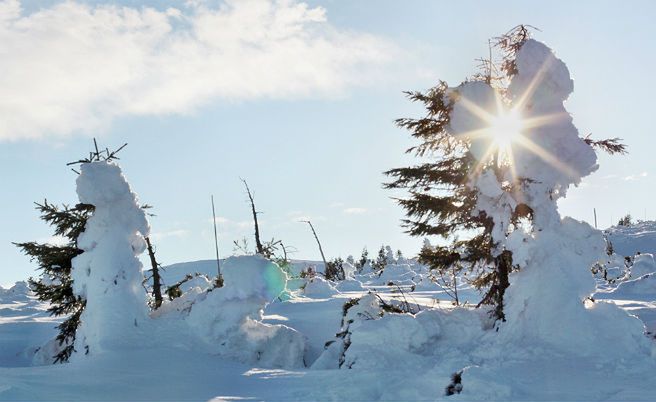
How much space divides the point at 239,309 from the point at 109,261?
3.38 m

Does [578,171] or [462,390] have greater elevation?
[578,171]

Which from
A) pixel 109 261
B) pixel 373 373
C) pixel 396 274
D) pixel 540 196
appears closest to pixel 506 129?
pixel 540 196

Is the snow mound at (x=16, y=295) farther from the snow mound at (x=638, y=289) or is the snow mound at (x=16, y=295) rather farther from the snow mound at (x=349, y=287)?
the snow mound at (x=638, y=289)

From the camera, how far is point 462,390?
27.6 ft

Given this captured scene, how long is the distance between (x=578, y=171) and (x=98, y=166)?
1123cm

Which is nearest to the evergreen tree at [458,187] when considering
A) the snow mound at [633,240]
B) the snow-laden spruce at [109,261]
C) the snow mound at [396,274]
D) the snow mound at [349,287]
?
the snow-laden spruce at [109,261]

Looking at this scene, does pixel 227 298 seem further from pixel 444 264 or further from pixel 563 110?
pixel 563 110

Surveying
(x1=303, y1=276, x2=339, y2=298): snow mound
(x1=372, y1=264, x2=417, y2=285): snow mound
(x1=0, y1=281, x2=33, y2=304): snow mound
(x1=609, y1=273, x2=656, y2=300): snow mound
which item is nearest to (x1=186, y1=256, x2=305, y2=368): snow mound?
(x1=303, y1=276, x2=339, y2=298): snow mound

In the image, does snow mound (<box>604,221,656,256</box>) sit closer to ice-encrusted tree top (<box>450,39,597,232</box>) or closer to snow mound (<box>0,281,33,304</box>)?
ice-encrusted tree top (<box>450,39,597,232</box>)

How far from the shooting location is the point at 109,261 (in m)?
14.2

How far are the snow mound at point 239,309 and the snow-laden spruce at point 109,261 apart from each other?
5.04 ft

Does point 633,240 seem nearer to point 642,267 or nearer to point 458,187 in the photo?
point 642,267

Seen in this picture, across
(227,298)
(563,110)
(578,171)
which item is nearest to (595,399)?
(578,171)

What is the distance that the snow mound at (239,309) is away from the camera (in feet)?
45.9
